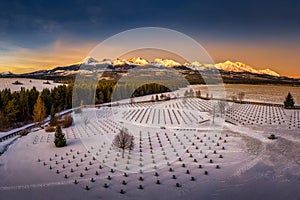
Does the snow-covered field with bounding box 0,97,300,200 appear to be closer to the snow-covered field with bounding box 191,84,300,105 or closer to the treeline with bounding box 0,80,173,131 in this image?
the treeline with bounding box 0,80,173,131

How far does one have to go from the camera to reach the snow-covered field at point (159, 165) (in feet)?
54.0

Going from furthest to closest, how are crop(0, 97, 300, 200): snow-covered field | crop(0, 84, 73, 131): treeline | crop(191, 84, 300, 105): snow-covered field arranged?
1. crop(191, 84, 300, 105): snow-covered field
2. crop(0, 84, 73, 131): treeline
3. crop(0, 97, 300, 200): snow-covered field

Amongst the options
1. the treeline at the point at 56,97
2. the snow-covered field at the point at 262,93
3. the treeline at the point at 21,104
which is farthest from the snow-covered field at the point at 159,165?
the snow-covered field at the point at 262,93

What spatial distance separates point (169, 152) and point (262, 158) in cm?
863

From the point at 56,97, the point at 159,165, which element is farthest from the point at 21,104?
the point at 159,165

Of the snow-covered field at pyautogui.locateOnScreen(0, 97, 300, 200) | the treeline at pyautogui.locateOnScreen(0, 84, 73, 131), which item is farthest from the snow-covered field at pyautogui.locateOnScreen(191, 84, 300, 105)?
the treeline at pyautogui.locateOnScreen(0, 84, 73, 131)

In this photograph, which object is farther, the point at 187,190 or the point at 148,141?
the point at 148,141

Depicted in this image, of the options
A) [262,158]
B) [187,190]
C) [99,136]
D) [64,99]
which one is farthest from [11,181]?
[64,99]

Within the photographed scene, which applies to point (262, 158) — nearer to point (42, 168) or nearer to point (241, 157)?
point (241, 157)

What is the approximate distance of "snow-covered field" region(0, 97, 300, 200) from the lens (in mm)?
16453

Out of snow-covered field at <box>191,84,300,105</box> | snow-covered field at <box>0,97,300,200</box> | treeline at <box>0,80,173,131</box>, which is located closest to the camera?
snow-covered field at <box>0,97,300,200</box>

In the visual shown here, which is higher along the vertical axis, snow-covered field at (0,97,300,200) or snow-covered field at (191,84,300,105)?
snow-covered field at (191,84,300,105)

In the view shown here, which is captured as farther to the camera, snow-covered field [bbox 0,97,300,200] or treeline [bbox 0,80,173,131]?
treeline [bbox 0,80,173,131]

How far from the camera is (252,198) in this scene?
1546 centimetres
